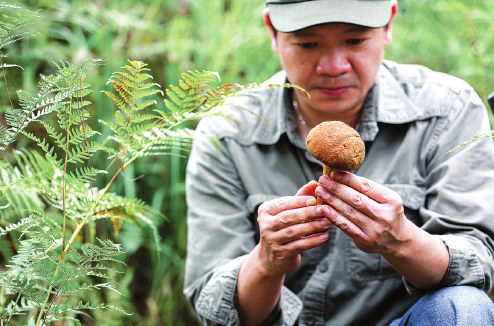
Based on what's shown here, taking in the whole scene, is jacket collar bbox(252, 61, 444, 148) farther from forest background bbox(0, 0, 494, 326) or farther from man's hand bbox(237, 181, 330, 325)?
forest background bbox(0, 0, 494, 326)

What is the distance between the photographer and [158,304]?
8.04 feet

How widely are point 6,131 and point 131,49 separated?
2040 millimetres

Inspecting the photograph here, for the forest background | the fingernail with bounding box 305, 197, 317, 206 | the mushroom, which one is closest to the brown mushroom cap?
the mushroom

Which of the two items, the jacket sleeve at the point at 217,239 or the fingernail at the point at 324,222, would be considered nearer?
the fingernail at the point at 324,222

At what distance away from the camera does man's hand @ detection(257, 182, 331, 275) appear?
1195mm

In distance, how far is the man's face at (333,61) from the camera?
152 centimetres

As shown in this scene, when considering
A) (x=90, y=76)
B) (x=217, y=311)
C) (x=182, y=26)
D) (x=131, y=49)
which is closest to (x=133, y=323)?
(x=217, y=311)

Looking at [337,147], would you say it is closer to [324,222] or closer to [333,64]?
[324,222]

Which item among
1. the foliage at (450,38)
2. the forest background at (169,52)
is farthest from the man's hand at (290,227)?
the foliage at (450,38)

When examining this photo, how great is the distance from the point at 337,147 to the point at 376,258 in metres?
0.72

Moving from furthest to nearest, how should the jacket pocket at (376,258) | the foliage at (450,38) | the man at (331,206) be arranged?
the foliage at (450,38)
the jacket pocket at (376,258)
the man at (331,206)

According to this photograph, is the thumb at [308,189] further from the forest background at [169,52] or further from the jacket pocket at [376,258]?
the forest background at [169,52]

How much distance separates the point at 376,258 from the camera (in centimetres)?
166

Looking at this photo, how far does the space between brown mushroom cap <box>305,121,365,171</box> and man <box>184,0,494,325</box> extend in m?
0.15
